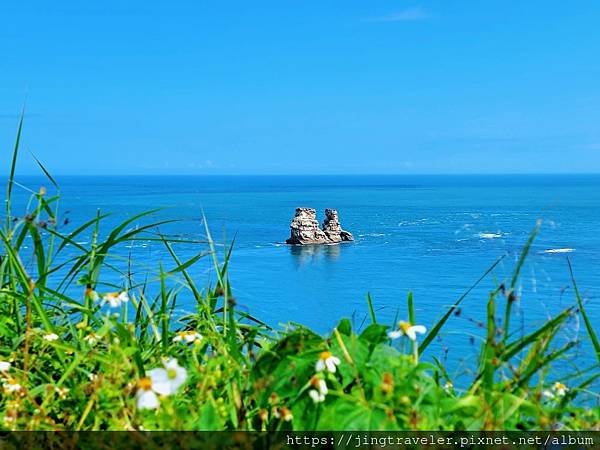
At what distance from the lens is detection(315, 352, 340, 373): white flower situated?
1.21 metres

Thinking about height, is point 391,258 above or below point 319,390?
below

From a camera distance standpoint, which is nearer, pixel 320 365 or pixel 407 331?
pixel 320 365

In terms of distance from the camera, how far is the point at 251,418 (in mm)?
1428

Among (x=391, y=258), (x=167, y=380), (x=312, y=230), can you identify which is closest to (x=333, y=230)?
(x=312, y=230)

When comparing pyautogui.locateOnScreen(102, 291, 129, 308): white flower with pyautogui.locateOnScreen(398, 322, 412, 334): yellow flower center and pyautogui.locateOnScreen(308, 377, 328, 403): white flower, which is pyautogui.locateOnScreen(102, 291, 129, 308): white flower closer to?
pyautogui.locateOnScreen(308, 377, 328, 403): white flower

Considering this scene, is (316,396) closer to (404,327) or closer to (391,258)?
(404,327)

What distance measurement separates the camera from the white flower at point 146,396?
105cm

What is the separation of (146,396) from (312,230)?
186 feet

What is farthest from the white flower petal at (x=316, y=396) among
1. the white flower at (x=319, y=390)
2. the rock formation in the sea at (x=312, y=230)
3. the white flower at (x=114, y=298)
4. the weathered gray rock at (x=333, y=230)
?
the weathered gray rock at (x=333, y=230)

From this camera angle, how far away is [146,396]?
1071mm

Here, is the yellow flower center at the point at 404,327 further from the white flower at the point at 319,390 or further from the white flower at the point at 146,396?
the white flower at the point at 146,396

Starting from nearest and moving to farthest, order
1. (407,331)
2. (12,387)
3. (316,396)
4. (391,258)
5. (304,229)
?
(316,396), (407,331), (12,387), (391,258), (304,229)

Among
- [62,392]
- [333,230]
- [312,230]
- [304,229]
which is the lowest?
[333,230]

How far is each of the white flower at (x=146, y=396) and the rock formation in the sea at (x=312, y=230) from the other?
2089 inches
